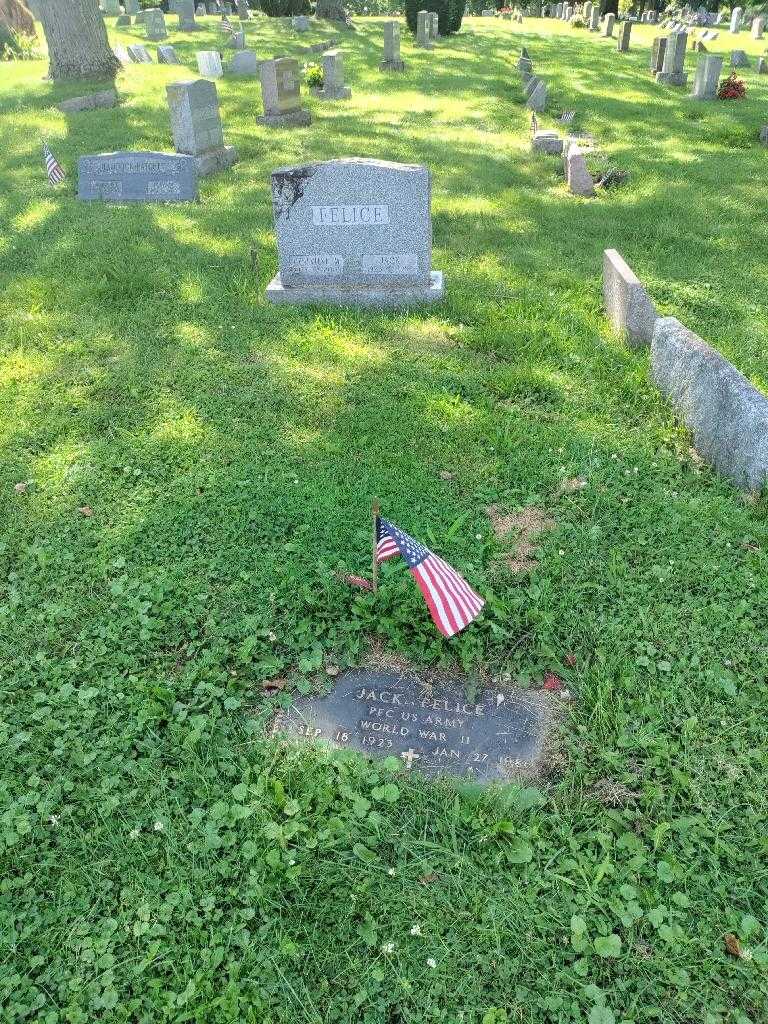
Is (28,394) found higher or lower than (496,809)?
higher

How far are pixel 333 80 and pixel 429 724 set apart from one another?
1489 centimetres

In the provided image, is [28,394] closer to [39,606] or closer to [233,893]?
[39,606]

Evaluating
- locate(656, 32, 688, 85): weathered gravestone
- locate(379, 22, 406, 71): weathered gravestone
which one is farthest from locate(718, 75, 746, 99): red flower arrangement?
locate(379, 22, 406, 71): weathered gravestone

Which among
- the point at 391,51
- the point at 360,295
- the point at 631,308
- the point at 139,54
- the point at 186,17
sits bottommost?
the point at 360,295

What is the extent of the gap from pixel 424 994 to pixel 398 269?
5.69 metres

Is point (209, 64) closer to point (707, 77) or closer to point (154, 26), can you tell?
point (154, 26)

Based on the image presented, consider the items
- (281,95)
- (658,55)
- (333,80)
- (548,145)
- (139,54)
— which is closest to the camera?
A: (548,145)

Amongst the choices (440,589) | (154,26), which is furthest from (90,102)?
(440,589)

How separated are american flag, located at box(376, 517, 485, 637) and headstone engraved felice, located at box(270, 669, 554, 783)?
46 centimetres

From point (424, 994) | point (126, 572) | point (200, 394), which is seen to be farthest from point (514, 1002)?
point (200, 394)

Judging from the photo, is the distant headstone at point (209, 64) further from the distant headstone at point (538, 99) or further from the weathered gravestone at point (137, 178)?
Result: the weathered gravestone at point (137, 178)

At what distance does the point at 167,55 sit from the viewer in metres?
17.9

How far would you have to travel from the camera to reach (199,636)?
384cm

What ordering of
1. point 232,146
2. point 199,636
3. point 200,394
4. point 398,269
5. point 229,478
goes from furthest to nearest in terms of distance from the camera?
1. point 232,146
2. point 398,269
3. point 200,394
4. point 229,478
5. point 199,636
